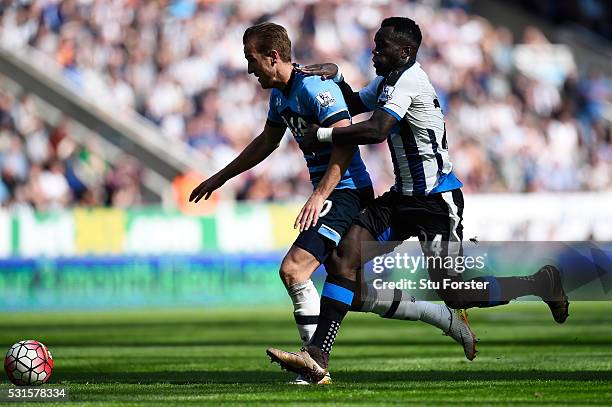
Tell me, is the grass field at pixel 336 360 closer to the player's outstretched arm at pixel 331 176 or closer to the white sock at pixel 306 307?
the white sock at pixel 306 307

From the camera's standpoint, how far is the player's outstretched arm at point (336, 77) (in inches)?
330

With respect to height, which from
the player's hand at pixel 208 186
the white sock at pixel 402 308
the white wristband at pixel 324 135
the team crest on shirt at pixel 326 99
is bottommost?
the white sock at pixel 402 308

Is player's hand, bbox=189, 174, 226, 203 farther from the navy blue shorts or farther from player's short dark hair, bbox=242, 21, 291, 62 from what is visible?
player's short dark hair, bbox=242, 21, 291, 62

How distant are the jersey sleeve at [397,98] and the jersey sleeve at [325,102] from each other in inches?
9.8

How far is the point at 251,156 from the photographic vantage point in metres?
9.16

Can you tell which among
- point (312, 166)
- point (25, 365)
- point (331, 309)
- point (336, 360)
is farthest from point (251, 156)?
point (336, 360)

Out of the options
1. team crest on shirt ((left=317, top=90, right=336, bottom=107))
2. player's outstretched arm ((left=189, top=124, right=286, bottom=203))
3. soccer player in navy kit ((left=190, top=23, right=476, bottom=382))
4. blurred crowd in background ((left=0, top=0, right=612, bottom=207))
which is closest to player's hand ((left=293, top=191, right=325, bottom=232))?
soccer player in navy kit ((left=190, top=23, right=476, bottom=382))

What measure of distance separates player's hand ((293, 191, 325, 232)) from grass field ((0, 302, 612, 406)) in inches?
40.0

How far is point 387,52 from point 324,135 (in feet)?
2.51

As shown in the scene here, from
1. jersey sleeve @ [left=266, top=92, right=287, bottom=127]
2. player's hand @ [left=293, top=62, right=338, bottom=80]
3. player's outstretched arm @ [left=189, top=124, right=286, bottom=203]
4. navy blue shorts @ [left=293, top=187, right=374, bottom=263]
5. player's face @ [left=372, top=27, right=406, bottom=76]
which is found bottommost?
navy blue shorts @ [left=293, top=187, right=374, bottom=263]

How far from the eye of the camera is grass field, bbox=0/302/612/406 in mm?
7663

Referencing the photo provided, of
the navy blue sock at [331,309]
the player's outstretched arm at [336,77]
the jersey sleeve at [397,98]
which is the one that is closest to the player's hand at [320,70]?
the player's outstretched arm at [336,77]

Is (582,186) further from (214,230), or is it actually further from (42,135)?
(42,135)

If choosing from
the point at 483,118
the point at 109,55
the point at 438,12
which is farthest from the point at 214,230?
the point at 438,12
